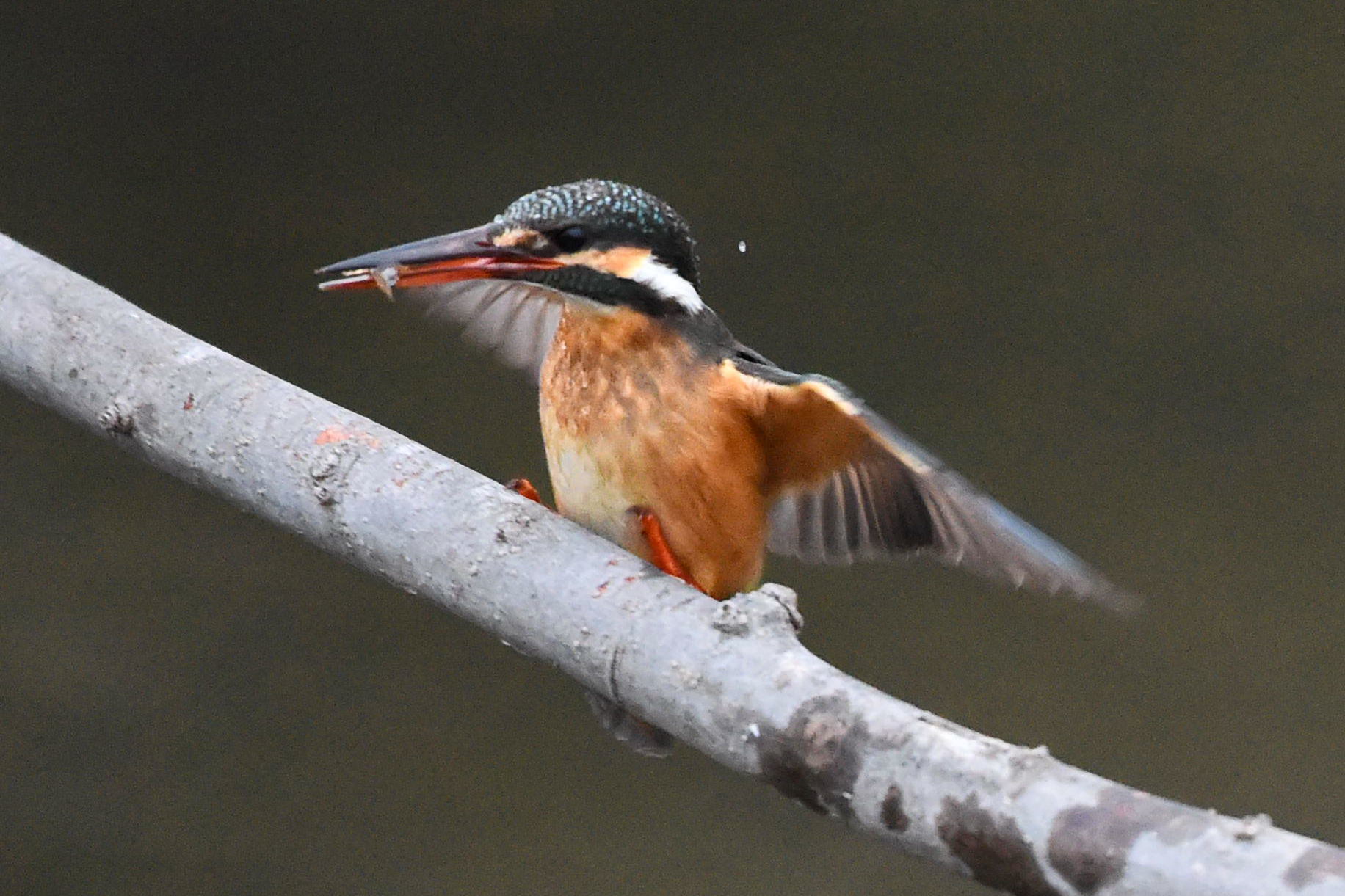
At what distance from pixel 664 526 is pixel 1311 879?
619mm

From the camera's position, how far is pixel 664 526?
42.5 inches

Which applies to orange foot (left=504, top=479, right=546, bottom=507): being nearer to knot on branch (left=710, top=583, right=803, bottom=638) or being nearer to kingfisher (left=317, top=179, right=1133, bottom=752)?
kingfisher (left=317, top=179, right=1133, bottom=752)

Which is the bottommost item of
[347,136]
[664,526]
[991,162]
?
[664,526]

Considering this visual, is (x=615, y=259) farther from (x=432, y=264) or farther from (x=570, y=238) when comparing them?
(x=432, y=264)

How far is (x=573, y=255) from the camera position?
1.03 m

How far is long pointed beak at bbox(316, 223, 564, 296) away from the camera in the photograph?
37.2 inches

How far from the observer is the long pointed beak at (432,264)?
0.94m

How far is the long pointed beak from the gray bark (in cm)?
8

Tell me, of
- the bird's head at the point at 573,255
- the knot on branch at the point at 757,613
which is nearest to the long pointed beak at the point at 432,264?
the bird's head at the point at 573,255

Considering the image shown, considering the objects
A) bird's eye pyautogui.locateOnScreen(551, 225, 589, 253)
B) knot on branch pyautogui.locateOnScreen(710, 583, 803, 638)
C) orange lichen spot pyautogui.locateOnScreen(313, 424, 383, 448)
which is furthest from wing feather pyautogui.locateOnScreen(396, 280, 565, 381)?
knot on branch pyautogui.locateOnScreen(710, 583, 803, 638)

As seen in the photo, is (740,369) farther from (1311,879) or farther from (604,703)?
(1311,879)

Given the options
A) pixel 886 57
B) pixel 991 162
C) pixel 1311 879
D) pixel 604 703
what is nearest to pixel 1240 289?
pixel 991 162

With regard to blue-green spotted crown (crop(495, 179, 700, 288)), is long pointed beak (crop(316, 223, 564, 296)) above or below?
below

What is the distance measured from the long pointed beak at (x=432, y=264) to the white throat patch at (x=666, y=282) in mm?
104
